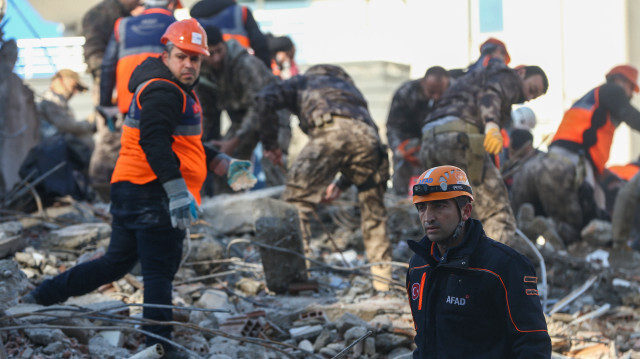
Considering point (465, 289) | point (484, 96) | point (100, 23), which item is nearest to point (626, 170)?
point (484, 96)

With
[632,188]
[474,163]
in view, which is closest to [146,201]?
[474,163]

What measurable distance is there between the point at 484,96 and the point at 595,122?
3080mm

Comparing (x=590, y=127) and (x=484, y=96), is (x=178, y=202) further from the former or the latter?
(x=590, y=127)

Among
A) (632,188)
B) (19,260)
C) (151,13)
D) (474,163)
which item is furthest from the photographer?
(632,188)

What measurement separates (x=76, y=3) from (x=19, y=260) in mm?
15890

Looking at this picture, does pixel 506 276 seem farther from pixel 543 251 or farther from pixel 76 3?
pixel 76 3

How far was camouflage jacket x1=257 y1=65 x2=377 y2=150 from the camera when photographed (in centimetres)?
566

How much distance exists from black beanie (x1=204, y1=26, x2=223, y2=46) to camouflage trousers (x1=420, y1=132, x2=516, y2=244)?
7.23 ft

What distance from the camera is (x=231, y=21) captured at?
7.41 metres

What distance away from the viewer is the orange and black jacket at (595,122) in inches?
306

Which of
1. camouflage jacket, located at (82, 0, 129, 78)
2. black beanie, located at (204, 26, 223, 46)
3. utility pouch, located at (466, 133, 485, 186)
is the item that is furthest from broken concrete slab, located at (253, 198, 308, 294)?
camouflage jacket, located at (82, 0, 129, 78)

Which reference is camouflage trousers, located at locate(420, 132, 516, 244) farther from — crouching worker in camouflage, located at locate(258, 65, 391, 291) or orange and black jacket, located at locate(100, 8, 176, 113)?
orange and black jacket, located at locate(100, 8, 176, 113)

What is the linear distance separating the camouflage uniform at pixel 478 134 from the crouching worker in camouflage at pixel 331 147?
47 centimetres

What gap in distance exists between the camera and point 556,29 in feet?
49.4
